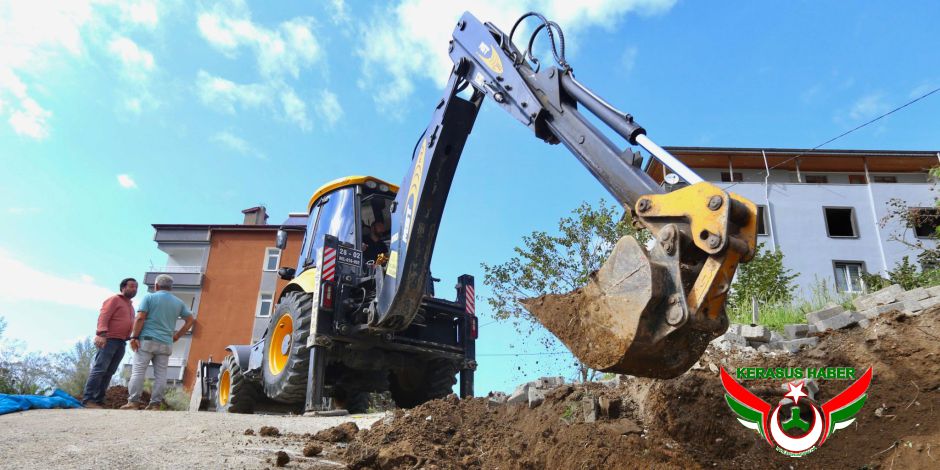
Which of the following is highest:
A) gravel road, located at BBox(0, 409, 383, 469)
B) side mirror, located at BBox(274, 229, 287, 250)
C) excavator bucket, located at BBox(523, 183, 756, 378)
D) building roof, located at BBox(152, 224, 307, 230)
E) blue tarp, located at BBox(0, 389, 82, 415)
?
building roof, located at BBox(152, 224, 307, 230)

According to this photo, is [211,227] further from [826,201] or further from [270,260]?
[826,201]

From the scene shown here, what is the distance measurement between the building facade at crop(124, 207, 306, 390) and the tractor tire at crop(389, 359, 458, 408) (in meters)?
23.3

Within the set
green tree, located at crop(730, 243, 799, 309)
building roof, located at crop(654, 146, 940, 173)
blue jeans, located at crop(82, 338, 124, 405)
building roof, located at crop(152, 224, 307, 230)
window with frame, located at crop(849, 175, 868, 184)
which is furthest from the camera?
building roof, located at crop(152, 224, 307, 230)

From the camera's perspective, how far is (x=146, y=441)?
4.22m

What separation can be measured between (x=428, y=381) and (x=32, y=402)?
166 inches

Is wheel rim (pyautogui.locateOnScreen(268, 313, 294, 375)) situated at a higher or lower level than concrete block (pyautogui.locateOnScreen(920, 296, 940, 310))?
lower

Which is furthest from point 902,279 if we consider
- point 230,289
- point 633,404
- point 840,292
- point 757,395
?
point 230,289

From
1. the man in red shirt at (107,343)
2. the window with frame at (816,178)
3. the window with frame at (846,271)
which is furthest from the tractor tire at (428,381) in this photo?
the window with frame at (816,178)

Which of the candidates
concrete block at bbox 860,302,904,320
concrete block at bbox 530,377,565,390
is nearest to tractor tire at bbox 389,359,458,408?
concrete block at bbox 530,377,565,390

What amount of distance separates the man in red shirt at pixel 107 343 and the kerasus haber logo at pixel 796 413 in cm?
661

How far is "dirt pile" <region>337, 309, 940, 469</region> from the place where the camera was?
359cm

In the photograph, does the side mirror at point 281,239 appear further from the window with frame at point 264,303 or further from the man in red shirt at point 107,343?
the window with frame at point 264,303

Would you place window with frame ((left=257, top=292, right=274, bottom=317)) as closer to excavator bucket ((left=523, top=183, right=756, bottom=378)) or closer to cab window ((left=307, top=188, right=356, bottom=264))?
cab window ((left=307, top=188, right=356, bottom=264))

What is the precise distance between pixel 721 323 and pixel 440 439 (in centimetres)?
214
